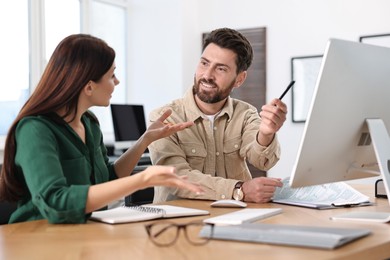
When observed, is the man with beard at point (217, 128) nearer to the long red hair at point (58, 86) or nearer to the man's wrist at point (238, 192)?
the man's wrist at point (238, 192)

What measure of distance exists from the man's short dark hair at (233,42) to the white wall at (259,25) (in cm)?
249

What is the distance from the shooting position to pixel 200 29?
18.9ft

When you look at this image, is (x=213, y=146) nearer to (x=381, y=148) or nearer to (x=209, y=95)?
(x=209, y=95)

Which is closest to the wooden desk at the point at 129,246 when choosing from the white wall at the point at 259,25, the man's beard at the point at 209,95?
the man's beard at the point at 209,95

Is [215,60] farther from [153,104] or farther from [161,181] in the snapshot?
[153,104]

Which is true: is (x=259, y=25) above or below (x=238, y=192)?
above

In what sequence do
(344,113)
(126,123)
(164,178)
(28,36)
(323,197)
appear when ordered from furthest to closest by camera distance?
1. (126,123)
2. (28,36)
3. (323,197)
4. (344,113)
5. (164,178)

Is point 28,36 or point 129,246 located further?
point 28,36

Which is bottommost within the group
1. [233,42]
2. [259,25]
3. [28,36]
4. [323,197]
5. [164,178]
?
[323,197]

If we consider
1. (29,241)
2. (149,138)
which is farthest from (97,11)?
(29,241)

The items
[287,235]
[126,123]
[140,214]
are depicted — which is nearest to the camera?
[287,235]

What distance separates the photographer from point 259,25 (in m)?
5.36

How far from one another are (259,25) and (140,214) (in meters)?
3.89

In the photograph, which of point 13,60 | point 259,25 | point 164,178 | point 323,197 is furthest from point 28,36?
point 164,178
